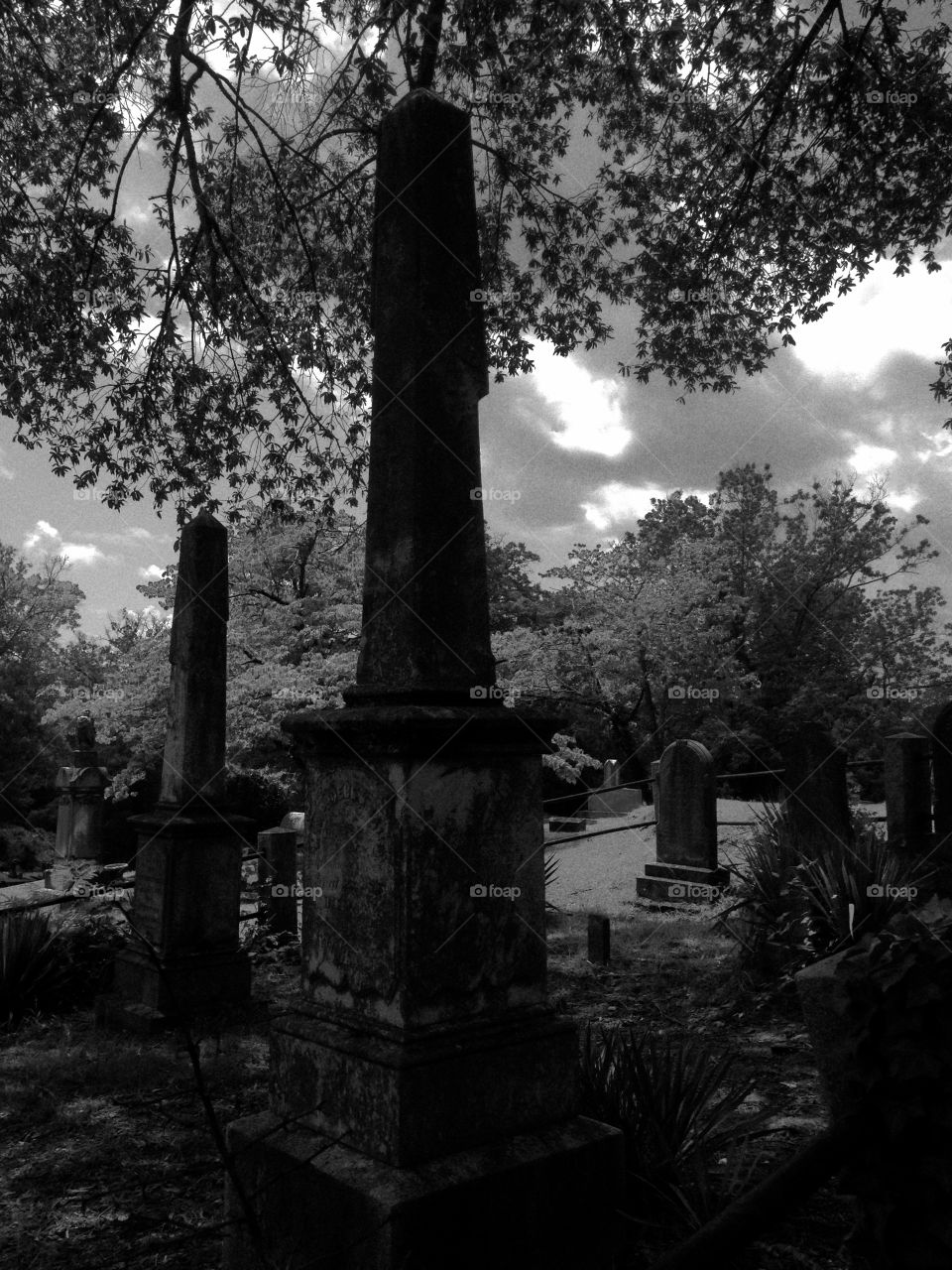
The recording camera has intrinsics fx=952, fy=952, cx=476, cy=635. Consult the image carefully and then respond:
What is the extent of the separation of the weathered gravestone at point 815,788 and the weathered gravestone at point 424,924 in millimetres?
6568

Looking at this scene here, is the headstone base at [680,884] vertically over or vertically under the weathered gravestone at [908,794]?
under

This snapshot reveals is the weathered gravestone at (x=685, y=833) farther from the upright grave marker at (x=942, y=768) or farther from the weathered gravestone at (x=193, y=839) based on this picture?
the weathered gravestone at (x=193, y=839)

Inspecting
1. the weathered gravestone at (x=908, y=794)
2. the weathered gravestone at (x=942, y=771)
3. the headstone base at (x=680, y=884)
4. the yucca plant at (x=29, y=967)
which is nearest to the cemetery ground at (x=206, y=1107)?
the yucca plant at (x=29, y=967)

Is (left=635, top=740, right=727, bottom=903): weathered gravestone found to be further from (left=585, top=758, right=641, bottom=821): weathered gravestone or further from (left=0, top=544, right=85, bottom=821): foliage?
(left=0, top=544, right=85, bottom=821): foliage

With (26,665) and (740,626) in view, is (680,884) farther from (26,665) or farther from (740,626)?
(26,665)

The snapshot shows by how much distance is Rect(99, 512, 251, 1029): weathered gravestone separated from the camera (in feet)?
22.0

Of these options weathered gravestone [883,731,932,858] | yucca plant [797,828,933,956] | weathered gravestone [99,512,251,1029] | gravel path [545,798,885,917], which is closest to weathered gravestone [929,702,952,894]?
weathered gravestone [883,731,932,858]

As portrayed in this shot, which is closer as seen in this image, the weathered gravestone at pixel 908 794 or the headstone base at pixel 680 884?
the weathered gravestone at pixel 908 794

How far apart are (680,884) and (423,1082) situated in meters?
9.06

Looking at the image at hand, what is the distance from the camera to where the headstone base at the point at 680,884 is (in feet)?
36.4

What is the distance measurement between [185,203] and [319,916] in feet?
28.0

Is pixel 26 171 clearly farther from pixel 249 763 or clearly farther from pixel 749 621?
pixel 749 621

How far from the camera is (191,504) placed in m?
10.5

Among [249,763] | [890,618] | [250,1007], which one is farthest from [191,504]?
[890,618]
